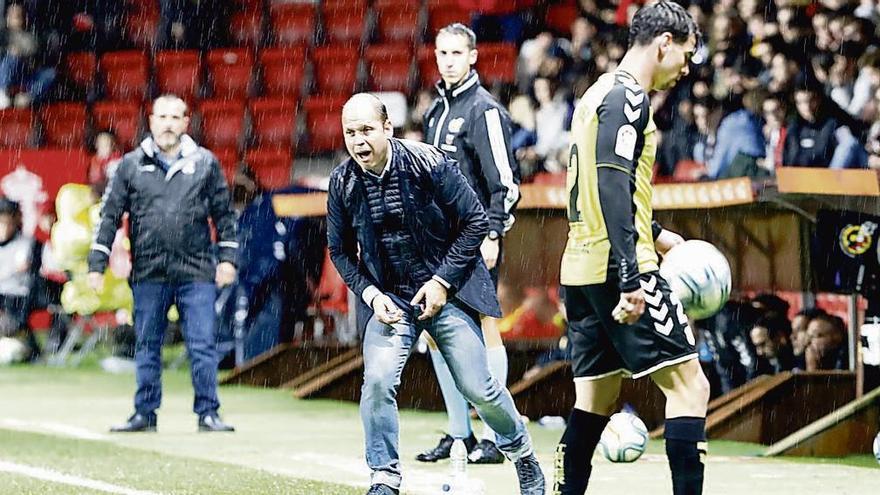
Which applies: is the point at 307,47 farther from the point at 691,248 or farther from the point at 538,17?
the point at 691,248

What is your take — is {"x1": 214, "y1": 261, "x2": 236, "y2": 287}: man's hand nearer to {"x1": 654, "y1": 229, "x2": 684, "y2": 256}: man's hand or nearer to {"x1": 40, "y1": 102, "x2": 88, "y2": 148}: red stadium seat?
{"x1": 654, "y1": 229, "x2": 684, "y2": 256}: man's hand

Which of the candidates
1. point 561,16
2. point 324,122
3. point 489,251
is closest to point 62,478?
point 489,251

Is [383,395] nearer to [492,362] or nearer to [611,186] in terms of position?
[611,186]

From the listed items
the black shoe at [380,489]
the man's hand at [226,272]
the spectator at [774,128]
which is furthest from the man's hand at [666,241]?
the spectator at [774,128]

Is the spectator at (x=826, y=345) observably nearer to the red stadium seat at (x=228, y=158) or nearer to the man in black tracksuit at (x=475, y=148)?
the man in black tracksuit at (x=475, y=148)

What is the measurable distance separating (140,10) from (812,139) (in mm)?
13407

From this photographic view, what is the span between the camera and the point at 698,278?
6.79 metres

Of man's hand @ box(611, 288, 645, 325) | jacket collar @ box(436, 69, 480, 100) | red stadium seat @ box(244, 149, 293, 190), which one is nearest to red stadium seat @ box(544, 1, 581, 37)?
red stadium seat @ box(244, 149, 293, 190)

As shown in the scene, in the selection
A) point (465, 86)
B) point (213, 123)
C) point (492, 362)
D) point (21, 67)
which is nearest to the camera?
point (492, 362)

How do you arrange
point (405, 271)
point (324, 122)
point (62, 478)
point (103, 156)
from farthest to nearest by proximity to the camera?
point (324, 122) → point (103, 156) → point (62, 478) → point (405, 271)

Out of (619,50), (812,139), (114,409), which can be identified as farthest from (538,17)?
(114,409)

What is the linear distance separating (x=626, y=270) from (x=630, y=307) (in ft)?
0.43

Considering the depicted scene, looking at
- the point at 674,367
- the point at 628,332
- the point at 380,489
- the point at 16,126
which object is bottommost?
the point at 380,489

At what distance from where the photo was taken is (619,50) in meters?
17.4
